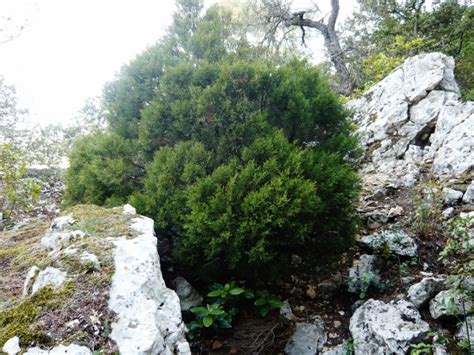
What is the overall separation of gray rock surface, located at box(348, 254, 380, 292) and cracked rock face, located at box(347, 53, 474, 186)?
1.98 meters

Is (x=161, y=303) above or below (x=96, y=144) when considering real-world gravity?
below

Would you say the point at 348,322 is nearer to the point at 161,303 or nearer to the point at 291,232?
the point at 291,232

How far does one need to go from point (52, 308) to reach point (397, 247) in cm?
361

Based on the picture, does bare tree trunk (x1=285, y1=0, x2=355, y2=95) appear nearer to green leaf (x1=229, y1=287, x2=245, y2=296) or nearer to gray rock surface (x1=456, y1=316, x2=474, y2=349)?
gray rock surface (x1=456, y1=316, x2=474, y2=349)

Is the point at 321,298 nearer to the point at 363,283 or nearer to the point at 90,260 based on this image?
the point at 363,283

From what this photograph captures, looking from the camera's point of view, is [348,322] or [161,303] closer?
[161,303]

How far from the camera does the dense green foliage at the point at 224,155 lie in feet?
9.91

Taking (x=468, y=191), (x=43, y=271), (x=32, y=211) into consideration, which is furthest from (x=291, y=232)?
(x=32, y=211)

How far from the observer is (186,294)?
3.40 metres

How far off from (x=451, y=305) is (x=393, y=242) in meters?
1.22

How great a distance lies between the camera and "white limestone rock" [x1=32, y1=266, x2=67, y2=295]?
182 cm

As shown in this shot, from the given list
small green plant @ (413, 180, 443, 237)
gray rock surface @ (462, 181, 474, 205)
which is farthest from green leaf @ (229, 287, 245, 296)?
gray rock surface @ (462, 181, 474, 205)

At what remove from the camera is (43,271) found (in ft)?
6.46


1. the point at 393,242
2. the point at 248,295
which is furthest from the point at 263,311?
the point at 393,242
